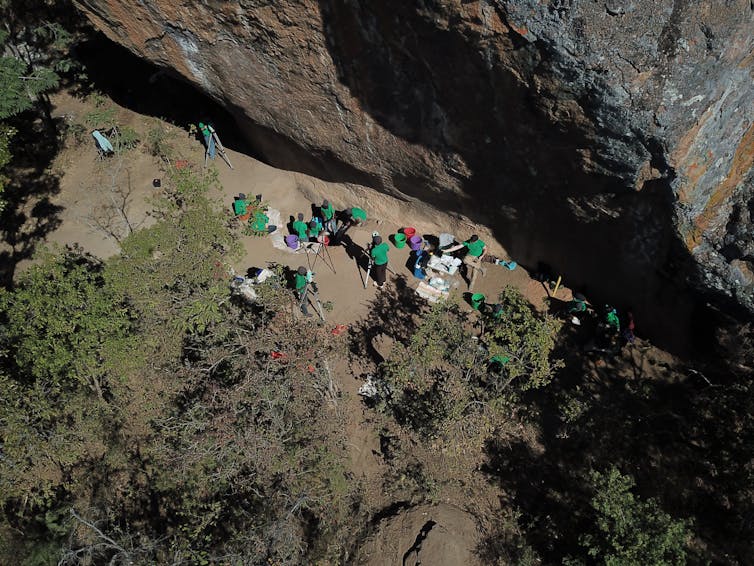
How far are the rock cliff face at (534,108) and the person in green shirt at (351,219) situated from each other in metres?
0.86

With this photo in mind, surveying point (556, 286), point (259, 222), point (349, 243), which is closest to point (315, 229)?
point (349, 243)

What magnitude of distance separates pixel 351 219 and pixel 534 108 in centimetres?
590

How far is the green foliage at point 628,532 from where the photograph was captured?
8.45m

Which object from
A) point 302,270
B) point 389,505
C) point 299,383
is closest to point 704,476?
point 389,505

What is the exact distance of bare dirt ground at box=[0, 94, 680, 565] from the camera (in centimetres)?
1035

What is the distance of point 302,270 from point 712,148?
27.1ft

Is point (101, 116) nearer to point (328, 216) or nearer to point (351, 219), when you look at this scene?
point (328, 216)

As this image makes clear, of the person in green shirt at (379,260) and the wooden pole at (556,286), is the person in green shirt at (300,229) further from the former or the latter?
the wooden pole at (556,286)

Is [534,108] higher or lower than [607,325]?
higher

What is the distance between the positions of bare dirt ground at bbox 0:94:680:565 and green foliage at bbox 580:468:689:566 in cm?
239

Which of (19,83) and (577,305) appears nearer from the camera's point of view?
(577,305)

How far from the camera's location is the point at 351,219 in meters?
14.5

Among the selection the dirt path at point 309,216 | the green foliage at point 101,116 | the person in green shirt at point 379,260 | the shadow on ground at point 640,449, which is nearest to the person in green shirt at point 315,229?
the dirt path at point 309,216

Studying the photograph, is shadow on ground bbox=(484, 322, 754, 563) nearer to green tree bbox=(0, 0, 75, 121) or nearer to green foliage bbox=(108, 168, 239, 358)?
green foliage bbox=(108, 168, 239, 358)
